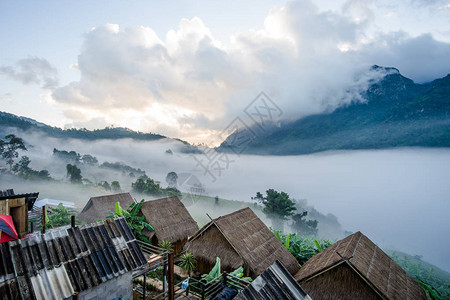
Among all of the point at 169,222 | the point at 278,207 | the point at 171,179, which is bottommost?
the point at 278,207

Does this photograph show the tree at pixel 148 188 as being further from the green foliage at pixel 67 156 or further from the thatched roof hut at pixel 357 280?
the green foliage at pixel 67 156

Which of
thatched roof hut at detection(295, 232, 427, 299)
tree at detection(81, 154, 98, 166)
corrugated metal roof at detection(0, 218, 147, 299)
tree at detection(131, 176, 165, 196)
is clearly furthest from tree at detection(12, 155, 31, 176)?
thatched roof hut at detection(295, 232, 427, 299)

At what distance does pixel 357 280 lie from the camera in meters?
10.5

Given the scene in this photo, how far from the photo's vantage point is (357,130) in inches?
5807

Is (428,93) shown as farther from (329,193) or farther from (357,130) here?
(329,193)

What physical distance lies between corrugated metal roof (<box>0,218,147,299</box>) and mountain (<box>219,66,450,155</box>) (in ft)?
347

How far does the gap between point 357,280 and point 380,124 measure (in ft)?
513

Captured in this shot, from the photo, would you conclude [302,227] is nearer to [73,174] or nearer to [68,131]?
[73,174]

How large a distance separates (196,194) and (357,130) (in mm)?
114896

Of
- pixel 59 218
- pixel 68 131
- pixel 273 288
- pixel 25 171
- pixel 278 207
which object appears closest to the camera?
pixel 273 288

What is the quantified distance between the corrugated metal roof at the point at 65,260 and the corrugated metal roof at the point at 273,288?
461 centimetres

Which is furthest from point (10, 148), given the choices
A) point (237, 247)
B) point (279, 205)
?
point (237, 247)

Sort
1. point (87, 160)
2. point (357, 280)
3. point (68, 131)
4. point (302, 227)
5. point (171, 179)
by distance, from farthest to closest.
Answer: point (68, 131) < point (87, 160) < point (171, 179) < point (302, 227) < point (357, 280)

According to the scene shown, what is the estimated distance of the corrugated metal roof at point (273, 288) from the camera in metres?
5.74
